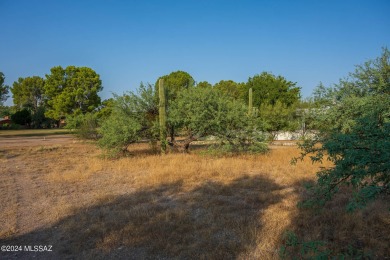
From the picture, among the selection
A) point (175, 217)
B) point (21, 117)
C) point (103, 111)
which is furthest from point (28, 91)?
point (175, 217)

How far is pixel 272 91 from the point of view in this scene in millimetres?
31234

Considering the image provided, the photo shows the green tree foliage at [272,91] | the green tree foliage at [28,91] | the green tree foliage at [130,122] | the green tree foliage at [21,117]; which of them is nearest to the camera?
the green tree foliage at [130,122]

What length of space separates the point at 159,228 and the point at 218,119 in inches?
364

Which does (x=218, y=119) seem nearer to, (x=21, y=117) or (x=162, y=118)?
(x=162, y=118)

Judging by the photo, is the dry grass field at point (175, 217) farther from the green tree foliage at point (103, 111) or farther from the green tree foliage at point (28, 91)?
the green tree foliage at point (28, 91)

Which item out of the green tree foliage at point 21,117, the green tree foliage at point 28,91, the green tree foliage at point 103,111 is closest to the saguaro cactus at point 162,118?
the green tree foliage at point 103,111

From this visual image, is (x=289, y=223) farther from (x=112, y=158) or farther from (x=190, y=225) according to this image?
(x=112, y=158)

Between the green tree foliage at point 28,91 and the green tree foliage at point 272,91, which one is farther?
the green tree foliage at point 28,91

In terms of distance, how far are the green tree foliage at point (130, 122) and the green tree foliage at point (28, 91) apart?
2176 inches

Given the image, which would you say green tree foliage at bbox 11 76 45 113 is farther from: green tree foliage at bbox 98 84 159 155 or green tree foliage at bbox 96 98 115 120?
green tree foliage at bbox 98 84 159 155

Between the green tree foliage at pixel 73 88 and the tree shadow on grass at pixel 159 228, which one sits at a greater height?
the green tree foliage at pixel 73 88

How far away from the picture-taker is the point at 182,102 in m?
14.3

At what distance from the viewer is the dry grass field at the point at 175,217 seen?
14.0 ft

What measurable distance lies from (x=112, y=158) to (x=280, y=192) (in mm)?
9692
